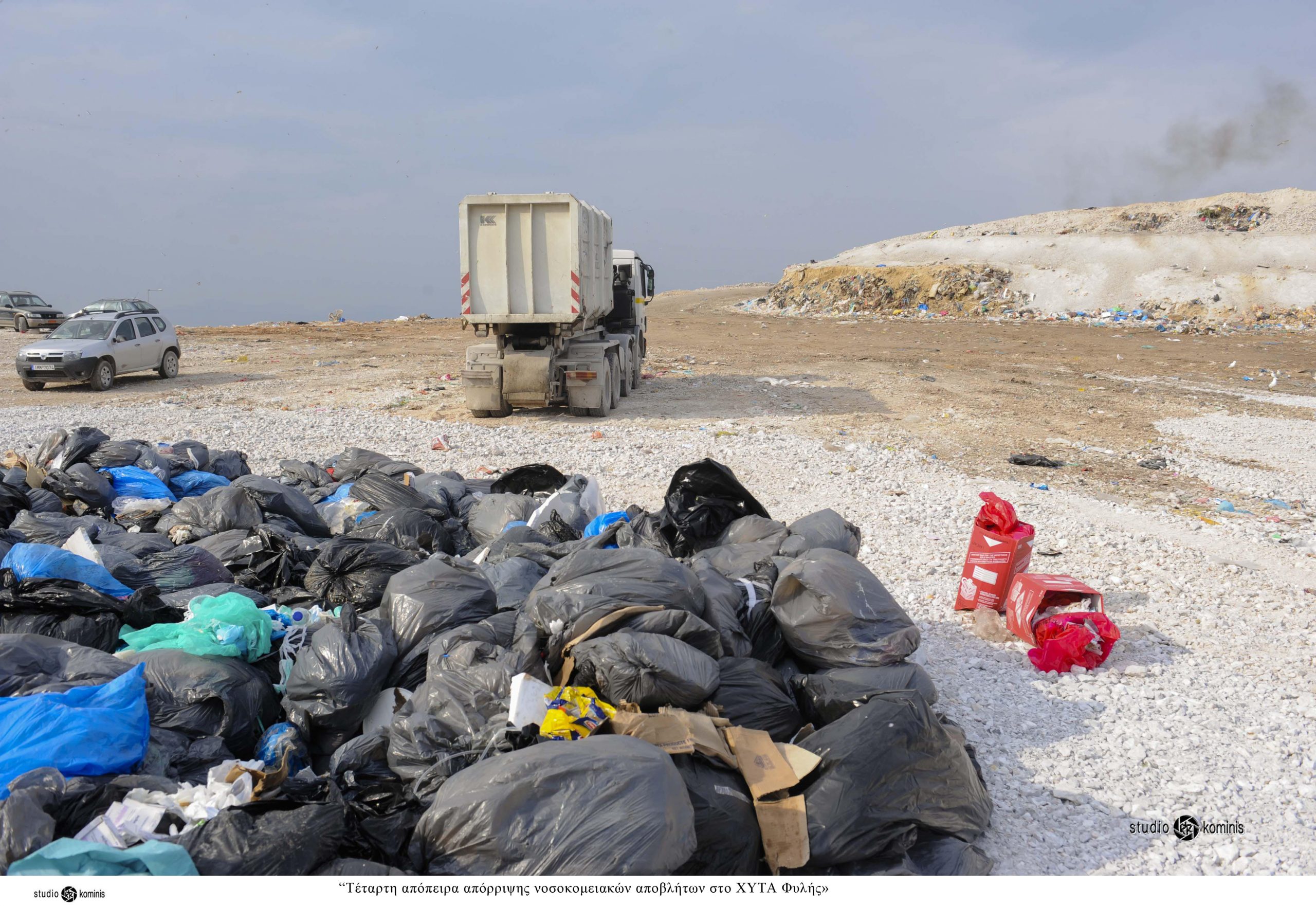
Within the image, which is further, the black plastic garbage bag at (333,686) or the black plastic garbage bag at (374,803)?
the black plastic garbage bag at (333,686)

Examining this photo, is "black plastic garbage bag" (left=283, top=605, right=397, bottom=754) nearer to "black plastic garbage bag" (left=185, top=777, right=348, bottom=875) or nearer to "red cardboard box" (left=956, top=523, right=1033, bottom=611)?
"black plastic garbage bag" (left=185, top=777, right=348, bottom=875)

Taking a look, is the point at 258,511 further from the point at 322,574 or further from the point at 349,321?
the point at 349,321

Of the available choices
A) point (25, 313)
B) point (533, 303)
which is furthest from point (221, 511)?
point (25, 313)

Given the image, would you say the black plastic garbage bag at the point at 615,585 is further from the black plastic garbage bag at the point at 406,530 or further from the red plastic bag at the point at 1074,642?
the red plastic bag at the point at 1074,642

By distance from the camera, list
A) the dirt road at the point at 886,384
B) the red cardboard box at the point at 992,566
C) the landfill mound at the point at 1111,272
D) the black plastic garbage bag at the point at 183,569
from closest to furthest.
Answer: the black plastic garbage bag at the point at 183,569 → the red cardboard box at the point at 992,566 → the dirt road at the point at 886,384 → the landfill mound at the point at 1111,272

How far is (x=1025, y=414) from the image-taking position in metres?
10.9

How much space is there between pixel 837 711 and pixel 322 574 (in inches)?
92.7

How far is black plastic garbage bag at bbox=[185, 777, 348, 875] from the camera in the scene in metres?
1.90

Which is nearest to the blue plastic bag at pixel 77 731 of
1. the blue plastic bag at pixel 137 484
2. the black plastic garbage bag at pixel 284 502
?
the black plastic garbage bag at pixel 284 502

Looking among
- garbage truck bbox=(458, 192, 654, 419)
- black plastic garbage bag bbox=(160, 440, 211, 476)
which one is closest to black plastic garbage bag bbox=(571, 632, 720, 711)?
black plastic garbage bag bbox=(160, 440, 211, 476)

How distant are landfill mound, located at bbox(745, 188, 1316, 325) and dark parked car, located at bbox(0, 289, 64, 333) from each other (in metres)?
24.5

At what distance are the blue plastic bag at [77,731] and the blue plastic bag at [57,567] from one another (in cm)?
103

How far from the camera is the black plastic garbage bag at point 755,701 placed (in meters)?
2.81

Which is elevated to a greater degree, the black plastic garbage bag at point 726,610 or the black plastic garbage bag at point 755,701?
the black plastic garbage bag at point 726,610
